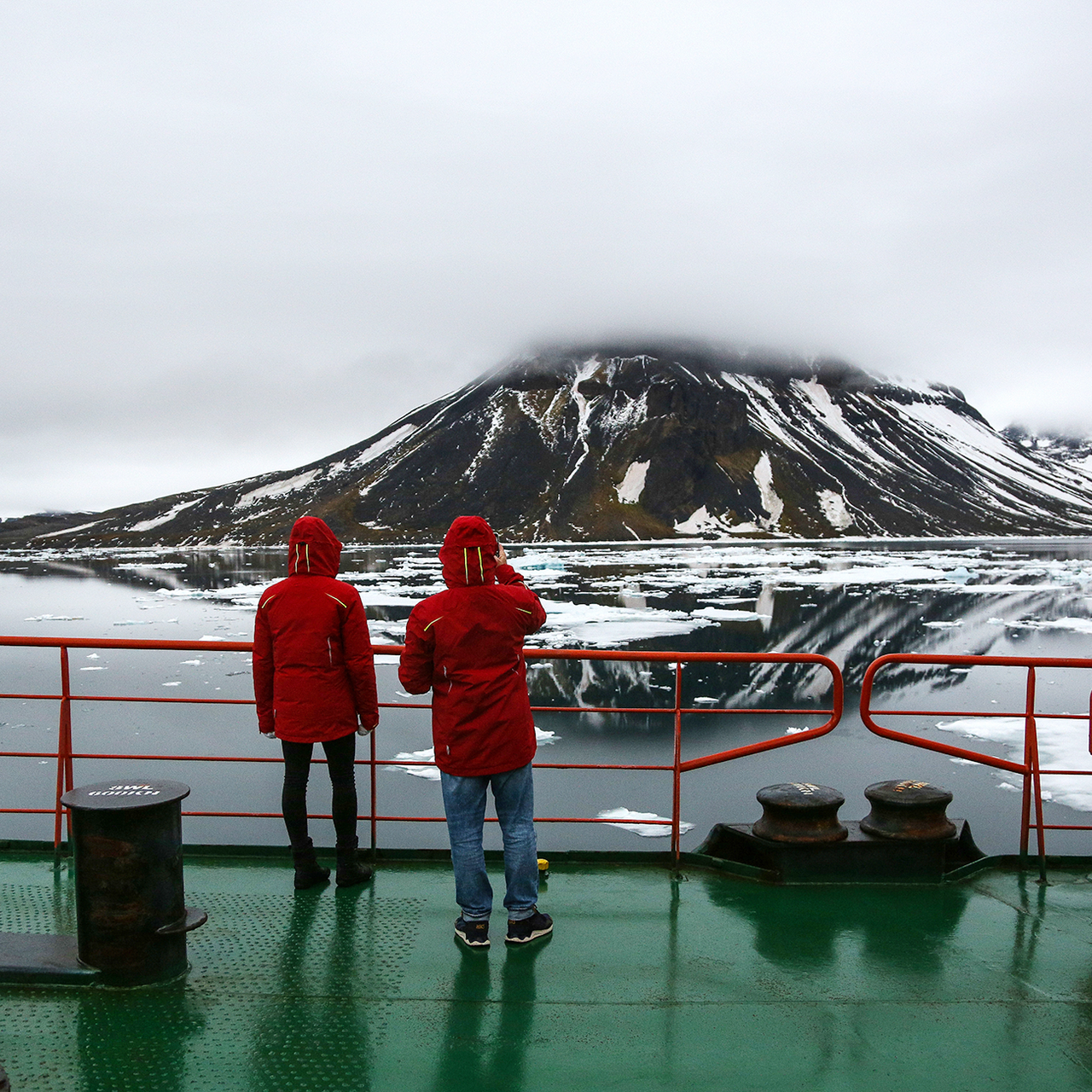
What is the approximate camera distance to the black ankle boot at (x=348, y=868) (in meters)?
4.34

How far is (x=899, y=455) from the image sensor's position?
6954 inches

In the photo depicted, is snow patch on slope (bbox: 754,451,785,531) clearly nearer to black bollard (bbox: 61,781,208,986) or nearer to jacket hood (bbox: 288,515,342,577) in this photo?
jacket hood (bbox: 288,515,342,577)

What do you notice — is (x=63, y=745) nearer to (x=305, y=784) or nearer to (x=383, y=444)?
(x=305, y=784)

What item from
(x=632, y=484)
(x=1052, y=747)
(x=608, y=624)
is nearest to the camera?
(x=1052, y=747)

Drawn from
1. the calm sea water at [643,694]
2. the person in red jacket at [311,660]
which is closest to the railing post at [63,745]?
the person in red jacket at [311,660]

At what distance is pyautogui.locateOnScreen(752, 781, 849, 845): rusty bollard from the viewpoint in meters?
4.60

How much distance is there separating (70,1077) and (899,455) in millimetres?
188302

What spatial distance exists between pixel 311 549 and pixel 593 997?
2122 millimetres

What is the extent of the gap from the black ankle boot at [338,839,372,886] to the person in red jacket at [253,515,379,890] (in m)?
0.30

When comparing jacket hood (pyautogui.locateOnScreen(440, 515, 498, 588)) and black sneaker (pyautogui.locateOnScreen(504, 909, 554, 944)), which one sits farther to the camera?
black sneaker (pyautogui.locateOnScreen(504, 909, 554, 944))

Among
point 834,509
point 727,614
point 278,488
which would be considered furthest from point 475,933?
point 278,488

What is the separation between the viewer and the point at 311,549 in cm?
397

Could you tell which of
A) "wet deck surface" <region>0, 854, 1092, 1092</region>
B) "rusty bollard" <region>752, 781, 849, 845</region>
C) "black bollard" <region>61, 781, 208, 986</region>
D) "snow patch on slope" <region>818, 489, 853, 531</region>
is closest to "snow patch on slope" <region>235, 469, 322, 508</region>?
"snow patch on slope" <region>818, 489, 853, 531</region>

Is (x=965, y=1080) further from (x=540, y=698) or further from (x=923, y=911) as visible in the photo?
(x=540, y=698)
